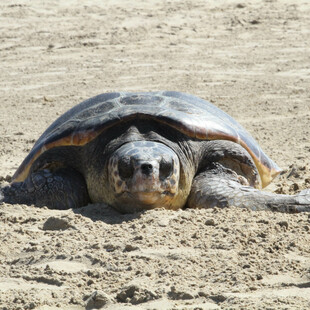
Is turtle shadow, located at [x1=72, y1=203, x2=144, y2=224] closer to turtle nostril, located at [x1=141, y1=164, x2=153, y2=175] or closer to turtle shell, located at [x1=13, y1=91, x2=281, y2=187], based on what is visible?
turtle nostril, located at [x1=141, y1=164, x2=153, y2=175]

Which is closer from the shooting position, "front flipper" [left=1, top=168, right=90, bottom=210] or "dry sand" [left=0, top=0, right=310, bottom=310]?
"dry sand" [left=0, top=0, right=310, bottom=310]

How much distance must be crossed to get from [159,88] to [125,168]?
5336 millimetres

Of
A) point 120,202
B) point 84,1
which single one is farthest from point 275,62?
point 120,202

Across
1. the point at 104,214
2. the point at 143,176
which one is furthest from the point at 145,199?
the point at 104,214

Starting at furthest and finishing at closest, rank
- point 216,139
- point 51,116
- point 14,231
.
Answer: point 51,116 < point 216,139 < point 14,231

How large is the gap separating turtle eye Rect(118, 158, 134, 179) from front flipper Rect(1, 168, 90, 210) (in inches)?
20.1

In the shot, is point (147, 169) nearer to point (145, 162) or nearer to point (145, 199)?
point (145, 162)

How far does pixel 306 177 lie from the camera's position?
5516mm

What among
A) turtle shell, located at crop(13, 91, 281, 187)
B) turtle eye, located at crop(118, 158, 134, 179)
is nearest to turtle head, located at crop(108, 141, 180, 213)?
turtle eye, located at crop(118, 158, 134, 179)

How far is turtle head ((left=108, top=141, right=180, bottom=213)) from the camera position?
415 cm

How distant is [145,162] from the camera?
4129 millimetres

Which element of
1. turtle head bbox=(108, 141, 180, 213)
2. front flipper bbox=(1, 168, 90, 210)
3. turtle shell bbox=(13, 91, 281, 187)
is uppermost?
turtle shell bbox=(13, 91, 281, 187)

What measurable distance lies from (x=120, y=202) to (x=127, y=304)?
1468 mm

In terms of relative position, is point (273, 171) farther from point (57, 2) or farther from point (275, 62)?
→ point (57, 2)
